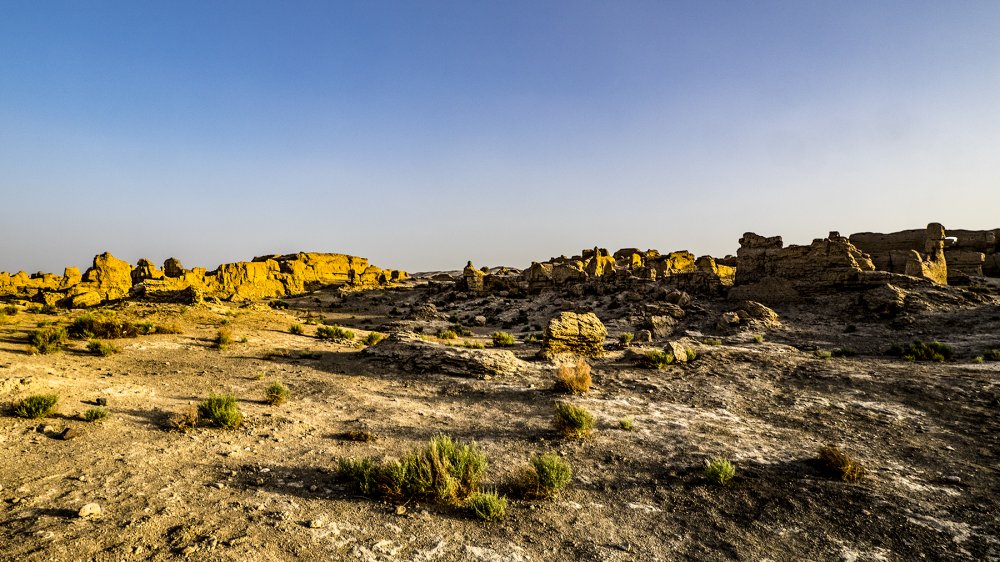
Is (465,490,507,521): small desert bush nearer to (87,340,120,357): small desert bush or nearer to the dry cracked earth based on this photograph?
the dry cracked earth

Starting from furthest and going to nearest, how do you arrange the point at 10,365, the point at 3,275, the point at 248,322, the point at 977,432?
the point at 3,275
the point at 248,322
the point at 10,365
the point at 977,432

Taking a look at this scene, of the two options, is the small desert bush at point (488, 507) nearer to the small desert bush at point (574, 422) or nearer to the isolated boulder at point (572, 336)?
the small desert bush at point (574, 422)

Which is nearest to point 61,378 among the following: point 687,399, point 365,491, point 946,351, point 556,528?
point 365,491

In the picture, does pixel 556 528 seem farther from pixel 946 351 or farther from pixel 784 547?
pixel 946 351

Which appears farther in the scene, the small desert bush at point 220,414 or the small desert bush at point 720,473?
the small desert bush at point 220,414

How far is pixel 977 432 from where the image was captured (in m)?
8.08

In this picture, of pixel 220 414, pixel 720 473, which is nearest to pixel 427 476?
pixel 720 473

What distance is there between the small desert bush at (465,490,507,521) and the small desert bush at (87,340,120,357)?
11993mm

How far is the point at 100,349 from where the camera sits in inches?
441

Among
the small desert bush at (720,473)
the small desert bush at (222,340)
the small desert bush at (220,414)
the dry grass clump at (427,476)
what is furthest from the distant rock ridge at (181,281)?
the small desert bush at (720,473)

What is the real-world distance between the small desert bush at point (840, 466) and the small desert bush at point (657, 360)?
23.5 feet

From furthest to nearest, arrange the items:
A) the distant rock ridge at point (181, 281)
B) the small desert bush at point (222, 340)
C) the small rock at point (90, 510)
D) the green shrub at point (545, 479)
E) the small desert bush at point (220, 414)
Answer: the distant rock ridge at point (181, 281) < the small desert bush at point (222, 340) < the small desert bush at point (220, 414) < the green shrub at point (545, 479) < the small rock at point (90, 510)

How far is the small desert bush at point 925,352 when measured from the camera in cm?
1468

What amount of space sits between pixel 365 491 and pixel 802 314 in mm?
26701
